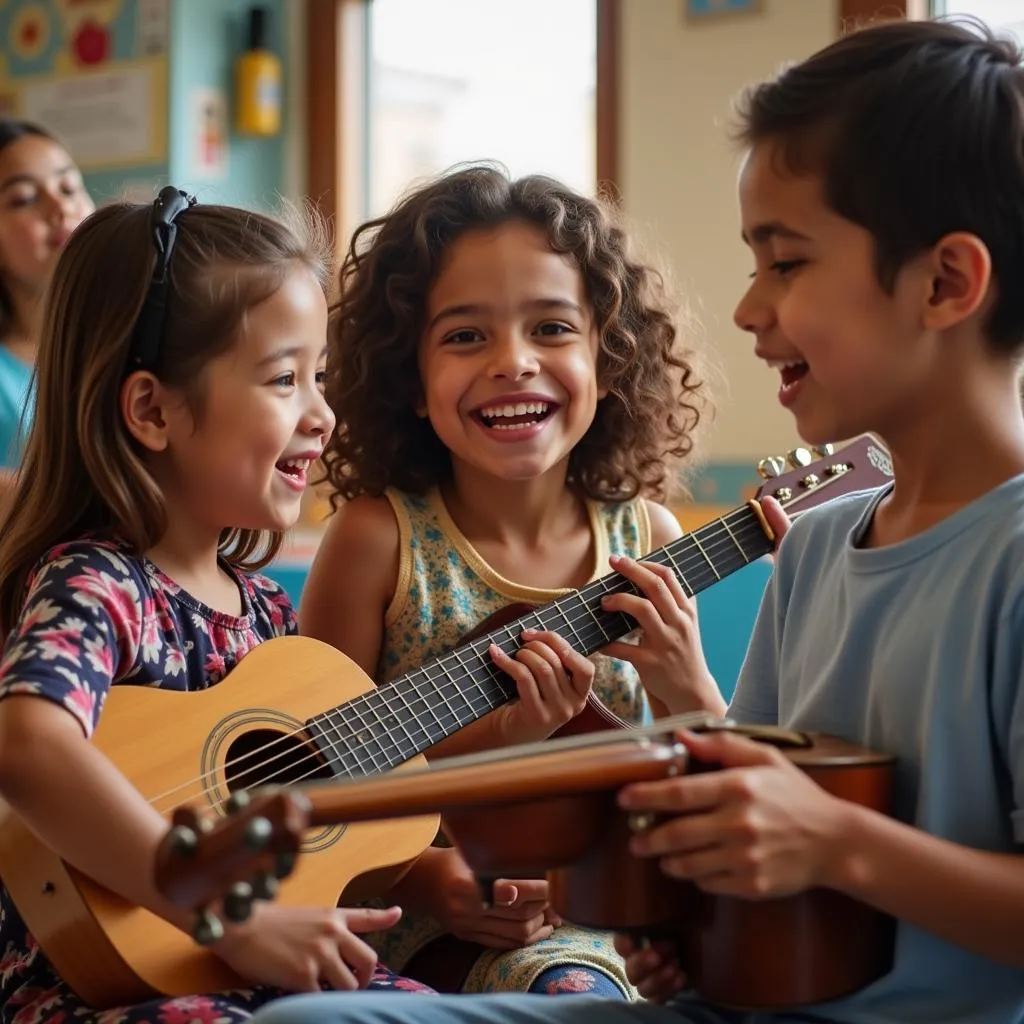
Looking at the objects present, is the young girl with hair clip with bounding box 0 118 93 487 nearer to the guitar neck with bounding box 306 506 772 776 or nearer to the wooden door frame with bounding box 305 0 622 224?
the wooden door frame with bounding box 305 0 622 224

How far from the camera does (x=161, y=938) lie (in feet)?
3.79

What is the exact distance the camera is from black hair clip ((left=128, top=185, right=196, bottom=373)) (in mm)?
1393

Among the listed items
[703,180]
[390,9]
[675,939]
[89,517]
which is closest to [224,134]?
[390,9]

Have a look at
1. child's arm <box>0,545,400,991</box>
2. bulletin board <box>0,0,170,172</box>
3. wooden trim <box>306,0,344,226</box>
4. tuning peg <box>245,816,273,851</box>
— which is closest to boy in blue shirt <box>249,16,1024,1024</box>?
child's arm <box>0,545,400,991</box>

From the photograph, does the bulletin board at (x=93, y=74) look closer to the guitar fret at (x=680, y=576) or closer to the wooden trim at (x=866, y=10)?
the wooden trim at (x=866, y=10)

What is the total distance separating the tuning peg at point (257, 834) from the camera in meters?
0.73

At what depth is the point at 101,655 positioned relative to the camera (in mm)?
1211

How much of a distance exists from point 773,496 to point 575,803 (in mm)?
707

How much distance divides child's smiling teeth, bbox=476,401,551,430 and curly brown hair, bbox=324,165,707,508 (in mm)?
128

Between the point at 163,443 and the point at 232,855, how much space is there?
0.73 metres

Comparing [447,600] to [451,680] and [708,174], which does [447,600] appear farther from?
[708,174]

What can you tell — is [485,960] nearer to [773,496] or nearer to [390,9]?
[773,496]

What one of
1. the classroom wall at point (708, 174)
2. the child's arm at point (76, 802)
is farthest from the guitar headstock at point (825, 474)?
the classroom wall at point (708, 174)

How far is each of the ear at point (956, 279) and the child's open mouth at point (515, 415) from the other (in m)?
0.60
